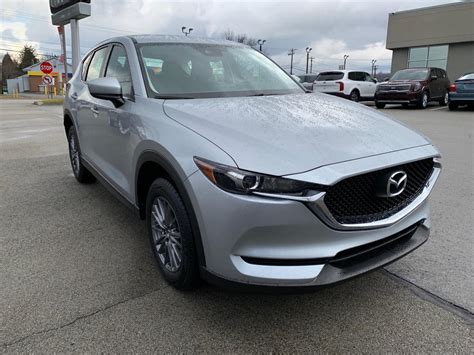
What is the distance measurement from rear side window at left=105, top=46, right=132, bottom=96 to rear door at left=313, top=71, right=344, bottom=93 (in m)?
15.4

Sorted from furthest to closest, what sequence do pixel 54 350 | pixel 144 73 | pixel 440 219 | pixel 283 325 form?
pixel 440 219 < pixel 144 73 < pixel 283 325 < pixel 54 350

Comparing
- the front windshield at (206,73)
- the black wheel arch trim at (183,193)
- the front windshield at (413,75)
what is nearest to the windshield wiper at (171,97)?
the front windshield at (206,73)

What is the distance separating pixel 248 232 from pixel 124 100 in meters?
1.76

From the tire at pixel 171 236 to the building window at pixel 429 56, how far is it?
95.0 feet

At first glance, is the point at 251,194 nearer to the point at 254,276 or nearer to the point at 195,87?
the point at 254,276

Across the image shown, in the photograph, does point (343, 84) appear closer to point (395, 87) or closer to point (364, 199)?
point (395, 87)

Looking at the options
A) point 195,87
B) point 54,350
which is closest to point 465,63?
point 195,87

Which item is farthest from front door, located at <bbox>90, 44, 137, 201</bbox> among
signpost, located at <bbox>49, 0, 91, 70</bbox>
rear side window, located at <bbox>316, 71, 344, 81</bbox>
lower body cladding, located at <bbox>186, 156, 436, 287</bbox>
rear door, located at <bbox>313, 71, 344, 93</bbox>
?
rear side window, located at <bbox>316, 71, 344, 81</bbox>

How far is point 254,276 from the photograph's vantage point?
6.89 ft

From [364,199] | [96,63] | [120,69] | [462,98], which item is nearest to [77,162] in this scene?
[96,63]

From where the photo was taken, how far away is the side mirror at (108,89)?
3057mm

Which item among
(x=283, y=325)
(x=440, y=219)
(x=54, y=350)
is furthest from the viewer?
(x=440, y=219)

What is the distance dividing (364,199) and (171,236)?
49.5 inches

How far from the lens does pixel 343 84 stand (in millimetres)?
18172
